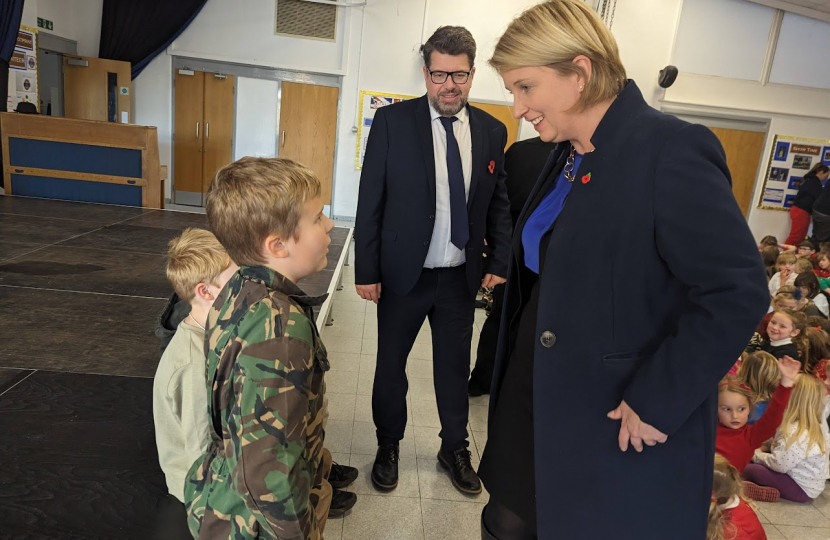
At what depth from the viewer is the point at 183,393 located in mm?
1398

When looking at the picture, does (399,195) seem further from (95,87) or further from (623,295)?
(95,87)

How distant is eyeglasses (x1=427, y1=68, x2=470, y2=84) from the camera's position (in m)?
2.02

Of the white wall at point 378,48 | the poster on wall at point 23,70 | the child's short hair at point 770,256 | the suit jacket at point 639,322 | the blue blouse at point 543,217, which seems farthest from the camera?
the white wall at point 378,48

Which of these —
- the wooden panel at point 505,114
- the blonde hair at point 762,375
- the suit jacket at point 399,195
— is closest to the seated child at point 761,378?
the blonde hair at point 762,375

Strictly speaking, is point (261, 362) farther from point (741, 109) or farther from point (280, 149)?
point (741, 109)

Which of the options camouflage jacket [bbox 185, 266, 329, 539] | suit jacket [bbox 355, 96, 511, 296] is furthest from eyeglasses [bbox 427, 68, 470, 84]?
camouflage jacket [bbox 185, 266, 329, 539]

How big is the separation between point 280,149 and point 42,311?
6834mm

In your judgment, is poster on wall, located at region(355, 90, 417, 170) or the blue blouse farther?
poster on wall, located at region(355, 90, 417, 170)

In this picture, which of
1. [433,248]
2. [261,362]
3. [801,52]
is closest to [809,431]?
[433,248]

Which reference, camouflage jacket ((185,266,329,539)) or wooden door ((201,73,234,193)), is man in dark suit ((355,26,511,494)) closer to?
camouflage jacket ((185,266,329,539))

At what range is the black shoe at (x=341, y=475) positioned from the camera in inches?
86.3

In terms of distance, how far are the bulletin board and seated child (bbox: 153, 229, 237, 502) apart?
10542 mm

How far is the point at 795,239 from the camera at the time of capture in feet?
30.1

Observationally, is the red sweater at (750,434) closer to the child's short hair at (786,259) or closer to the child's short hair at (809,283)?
the child's short hair at (809,283)
